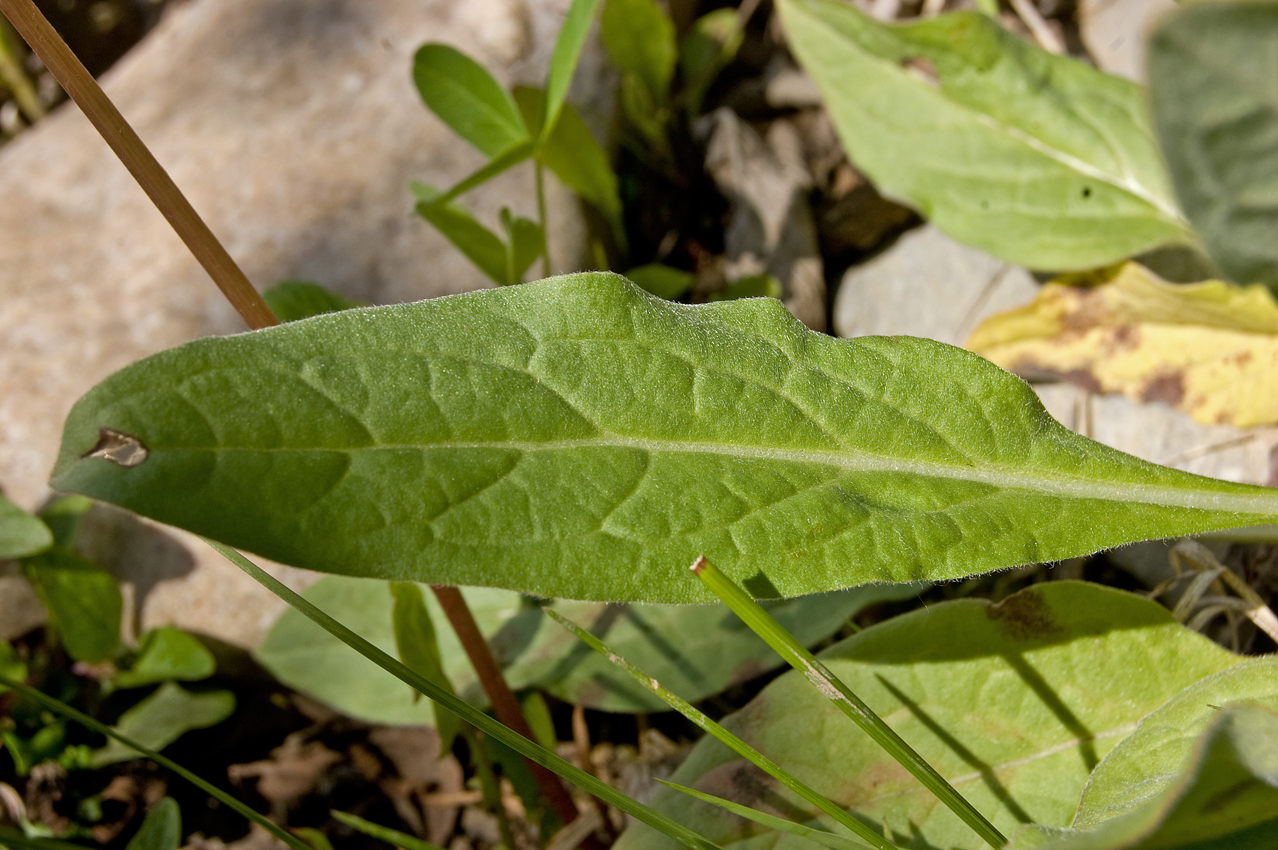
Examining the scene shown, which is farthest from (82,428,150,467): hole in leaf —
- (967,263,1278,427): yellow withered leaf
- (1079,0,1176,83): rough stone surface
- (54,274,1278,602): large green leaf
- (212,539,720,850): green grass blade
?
(1079,0,1176,83): rough stone surface

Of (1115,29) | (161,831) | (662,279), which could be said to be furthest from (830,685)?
(1115,29)

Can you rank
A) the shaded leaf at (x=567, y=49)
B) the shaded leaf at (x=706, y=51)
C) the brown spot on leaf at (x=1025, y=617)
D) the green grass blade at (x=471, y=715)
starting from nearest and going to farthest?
the green grass blade at (x=471, y=715) → the brown spot on leaf at (x=1025, y=617) → the shaded leaf at (x=567, y=49) → the shaded leaf at (x=706, y=51)

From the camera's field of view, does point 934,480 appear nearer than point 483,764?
Yes

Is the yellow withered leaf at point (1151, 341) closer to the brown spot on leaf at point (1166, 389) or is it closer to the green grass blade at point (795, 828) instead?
the brown spot on leaf at point (1166, 389)

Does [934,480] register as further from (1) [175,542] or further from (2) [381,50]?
(2) [381,50]

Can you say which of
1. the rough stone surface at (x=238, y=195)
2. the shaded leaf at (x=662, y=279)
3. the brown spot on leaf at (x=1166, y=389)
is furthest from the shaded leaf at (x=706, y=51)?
the brown spot on leaf at (x=1166, y=389)

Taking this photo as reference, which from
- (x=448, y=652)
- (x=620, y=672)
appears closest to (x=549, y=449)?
(x=620, y=672)

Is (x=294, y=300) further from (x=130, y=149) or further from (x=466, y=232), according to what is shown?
(x=130, y=149)

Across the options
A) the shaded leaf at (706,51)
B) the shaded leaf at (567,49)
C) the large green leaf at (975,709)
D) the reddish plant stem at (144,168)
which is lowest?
the large green leaf at (975,709)
